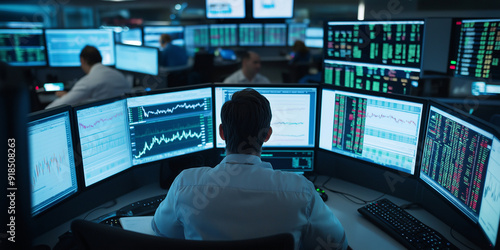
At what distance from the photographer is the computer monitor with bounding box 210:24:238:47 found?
7648 millimetres

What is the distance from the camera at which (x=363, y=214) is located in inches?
66.6

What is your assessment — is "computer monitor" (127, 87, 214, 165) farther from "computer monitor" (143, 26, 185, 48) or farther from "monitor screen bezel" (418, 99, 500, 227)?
"computer monitor" (143, 26, 185, 48)

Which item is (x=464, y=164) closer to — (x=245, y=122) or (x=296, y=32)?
(x=245, y=122)

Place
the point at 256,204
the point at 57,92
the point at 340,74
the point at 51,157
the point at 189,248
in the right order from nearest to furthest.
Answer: the point at 189,248, the point at 256,204, the point at 51,157, the point at 340,74, the point at 57,92

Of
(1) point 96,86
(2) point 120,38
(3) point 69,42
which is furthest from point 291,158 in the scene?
(2) point 120,38

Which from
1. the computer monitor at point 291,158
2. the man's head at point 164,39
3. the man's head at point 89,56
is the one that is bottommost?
the computer monitor at point 291,158

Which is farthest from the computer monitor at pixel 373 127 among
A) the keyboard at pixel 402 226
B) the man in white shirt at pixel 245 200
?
the man in white shirt at pixel 245 200

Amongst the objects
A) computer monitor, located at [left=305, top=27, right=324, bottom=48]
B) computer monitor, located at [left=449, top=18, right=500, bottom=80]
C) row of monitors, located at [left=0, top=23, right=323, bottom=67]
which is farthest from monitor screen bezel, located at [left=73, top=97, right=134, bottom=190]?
computer monitor, located at [left=305, top=27, right=324, bottom=48]

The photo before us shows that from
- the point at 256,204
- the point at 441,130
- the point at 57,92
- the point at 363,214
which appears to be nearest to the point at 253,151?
the point at 256,204

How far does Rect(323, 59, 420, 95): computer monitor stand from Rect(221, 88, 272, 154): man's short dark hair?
138 centimetres

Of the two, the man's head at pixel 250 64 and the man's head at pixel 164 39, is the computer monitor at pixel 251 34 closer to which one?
the man's head at pixel 164 39

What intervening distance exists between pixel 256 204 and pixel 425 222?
2.97ft

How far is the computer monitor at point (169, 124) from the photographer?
182cm

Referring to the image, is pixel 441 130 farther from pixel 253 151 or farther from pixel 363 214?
pixel 253 151
